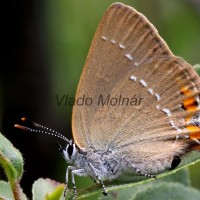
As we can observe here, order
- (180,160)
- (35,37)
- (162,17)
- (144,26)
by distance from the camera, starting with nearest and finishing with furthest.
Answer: (180,160), (144,26), (35,37), (162,17)

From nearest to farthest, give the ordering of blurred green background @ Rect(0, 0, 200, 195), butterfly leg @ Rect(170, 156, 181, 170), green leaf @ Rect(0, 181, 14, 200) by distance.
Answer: green leaf @ Rect(0, 181, 14, 200)
butterfly leg @ Rect(170, 156, 181, 170)
blurred green background @ Rect(0, 0, 200, 195)

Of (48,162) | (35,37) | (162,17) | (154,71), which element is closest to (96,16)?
(162,17)

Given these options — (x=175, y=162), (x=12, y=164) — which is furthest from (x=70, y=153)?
(x=12, y=164)

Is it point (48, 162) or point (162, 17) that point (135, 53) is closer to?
point (48, 162)

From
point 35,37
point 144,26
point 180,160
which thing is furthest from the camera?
point 35,37

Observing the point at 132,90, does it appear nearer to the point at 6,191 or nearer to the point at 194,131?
the point at 194,131

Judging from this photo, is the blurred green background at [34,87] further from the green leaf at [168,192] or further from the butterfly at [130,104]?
the green leaf at [168,192]

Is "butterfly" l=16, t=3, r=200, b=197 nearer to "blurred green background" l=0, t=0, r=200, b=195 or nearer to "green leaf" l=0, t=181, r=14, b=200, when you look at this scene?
"green leaf" l=0, t=181, r=14, b=200

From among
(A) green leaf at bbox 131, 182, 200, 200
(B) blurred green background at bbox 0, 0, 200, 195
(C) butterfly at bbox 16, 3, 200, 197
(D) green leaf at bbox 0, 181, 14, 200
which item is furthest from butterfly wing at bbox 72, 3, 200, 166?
(B) blurred green background at bbox 0, 0, 200, 195
